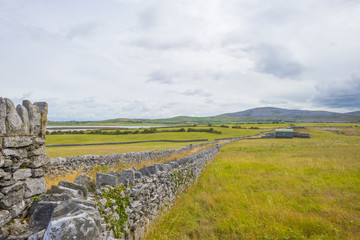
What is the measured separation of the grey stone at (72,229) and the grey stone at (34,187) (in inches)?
92.6

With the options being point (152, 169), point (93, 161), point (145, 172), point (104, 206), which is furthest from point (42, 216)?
point (93, 161)

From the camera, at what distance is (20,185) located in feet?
13.4

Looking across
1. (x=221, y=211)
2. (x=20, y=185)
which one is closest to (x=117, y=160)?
(x=221, y=211)

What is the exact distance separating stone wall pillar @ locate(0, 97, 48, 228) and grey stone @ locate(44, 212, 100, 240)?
70.9 inches

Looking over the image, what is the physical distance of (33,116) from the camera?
4.64m

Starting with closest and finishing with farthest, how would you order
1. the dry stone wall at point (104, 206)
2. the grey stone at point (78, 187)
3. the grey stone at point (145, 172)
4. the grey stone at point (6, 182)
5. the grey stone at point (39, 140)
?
the dry stone wall at point (104, 206) → the grey stone at point (6, 182) → the grey stone at point (78, 187) → the grey stone at point (39, 140) → the grey stone at point (145, 172)

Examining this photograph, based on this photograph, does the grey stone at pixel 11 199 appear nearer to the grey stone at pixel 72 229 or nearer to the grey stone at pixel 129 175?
the grey stone at pixel 72 229

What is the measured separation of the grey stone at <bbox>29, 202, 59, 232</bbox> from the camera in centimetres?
344

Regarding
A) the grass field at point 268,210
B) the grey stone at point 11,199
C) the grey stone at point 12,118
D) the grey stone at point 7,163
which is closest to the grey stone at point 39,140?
the grey stone at point 12,118

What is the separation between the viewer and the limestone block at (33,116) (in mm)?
4590

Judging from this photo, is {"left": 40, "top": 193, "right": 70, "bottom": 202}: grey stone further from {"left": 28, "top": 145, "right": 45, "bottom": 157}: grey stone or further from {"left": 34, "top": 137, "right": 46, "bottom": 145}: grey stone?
{"left": 34, "top": 137, "right": 46, "bottom": 145}: grey stone

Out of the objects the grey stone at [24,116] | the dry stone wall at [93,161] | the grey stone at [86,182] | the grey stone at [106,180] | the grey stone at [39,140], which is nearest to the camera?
the grey stone at [24,116]

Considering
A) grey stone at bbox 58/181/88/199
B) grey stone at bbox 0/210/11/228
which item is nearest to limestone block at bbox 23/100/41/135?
grey stone at bbox 58/181/88/199

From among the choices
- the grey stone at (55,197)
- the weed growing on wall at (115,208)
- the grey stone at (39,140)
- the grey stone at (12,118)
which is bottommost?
the weed growing on wall at (115,208)
